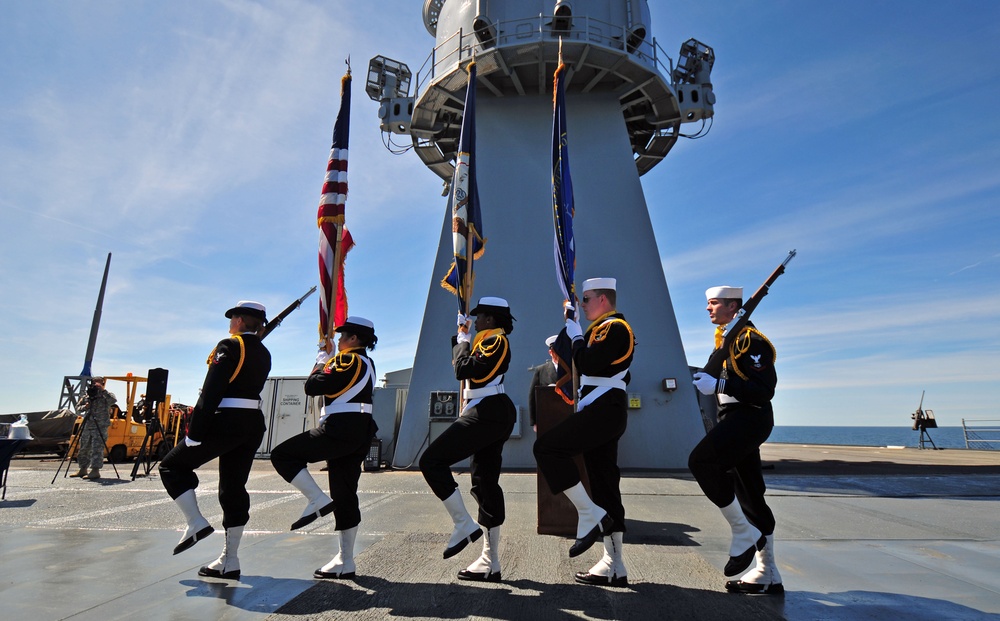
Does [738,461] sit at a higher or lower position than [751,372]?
lower

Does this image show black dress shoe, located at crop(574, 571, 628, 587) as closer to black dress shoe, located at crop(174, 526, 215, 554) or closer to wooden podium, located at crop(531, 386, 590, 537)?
wooden podium, located at crop(531, 386, 590, 537)

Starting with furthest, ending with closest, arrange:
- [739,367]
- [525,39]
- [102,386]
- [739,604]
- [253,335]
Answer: [525,39], [102,386], [253,335], [739,367], [739,604]

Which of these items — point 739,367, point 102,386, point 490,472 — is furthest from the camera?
point 102,386

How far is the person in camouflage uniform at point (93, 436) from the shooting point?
32.5ft

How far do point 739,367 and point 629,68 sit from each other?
1133 centimetres

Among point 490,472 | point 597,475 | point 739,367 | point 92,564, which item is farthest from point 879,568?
point 92,564

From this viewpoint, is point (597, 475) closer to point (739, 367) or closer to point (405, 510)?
point (739, 367)

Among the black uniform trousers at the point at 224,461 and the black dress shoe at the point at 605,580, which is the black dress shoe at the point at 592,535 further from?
the black uniform trousers at the point at 224,461

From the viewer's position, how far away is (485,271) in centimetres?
1273

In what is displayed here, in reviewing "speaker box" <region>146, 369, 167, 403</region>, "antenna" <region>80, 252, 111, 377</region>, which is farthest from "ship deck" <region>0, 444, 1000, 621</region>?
"antenna" <region>80, 252, 111, 377</region>

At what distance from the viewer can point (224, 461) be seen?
3600mm

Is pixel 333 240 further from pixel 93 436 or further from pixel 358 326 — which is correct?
pixel 93 436

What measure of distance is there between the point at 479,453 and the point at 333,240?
2938 millimetres

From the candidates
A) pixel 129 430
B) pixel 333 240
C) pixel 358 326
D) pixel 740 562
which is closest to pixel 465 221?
pixel 333 240
